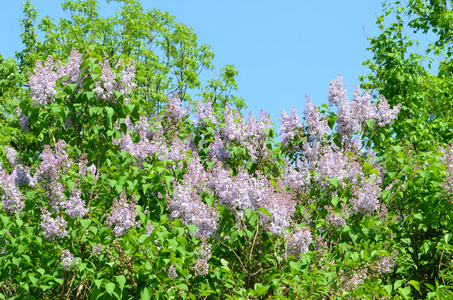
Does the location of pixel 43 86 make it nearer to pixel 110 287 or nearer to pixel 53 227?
pixel 53 227

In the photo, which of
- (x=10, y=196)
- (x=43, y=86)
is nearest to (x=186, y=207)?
(x=10, y=196)

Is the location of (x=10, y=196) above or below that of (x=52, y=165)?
below

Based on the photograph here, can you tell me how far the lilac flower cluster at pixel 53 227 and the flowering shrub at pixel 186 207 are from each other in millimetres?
16

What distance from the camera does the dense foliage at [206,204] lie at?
17.6 feet

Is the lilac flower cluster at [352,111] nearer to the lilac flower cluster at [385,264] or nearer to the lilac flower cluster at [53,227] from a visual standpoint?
the lilac flower cluster at [385,264]

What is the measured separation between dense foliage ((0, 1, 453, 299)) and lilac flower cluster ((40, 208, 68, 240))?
14 millimetres

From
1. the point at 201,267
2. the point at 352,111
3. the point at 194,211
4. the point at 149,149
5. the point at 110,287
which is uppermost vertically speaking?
the point at 352,111

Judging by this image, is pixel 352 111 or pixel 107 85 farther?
pixel 352 111

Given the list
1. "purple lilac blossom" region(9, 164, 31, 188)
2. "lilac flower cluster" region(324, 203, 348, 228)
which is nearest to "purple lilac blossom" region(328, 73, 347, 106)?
"lilac flower cluster" region(324, 203, 348, 228)

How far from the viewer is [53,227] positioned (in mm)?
5613

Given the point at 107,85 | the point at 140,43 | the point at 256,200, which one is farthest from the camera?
the point at 140,43

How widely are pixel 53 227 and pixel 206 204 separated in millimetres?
1750

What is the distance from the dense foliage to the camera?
535cm

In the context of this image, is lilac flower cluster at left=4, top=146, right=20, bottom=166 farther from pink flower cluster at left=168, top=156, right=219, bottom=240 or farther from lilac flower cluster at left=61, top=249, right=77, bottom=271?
pink flower cluster at left=168, top=156, right=219, bottom=240
